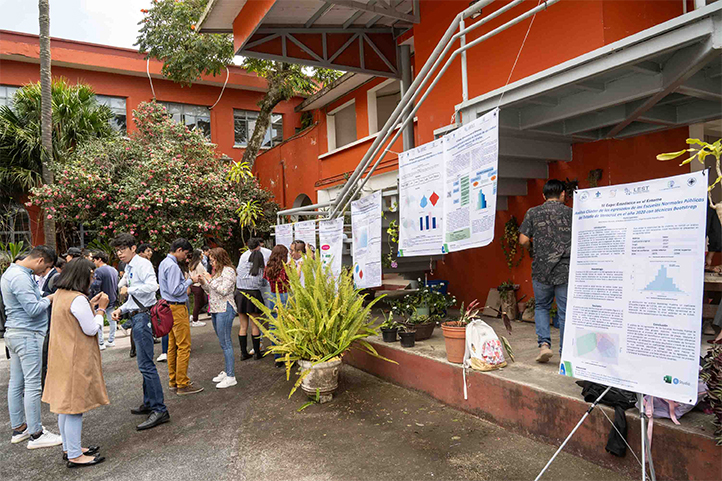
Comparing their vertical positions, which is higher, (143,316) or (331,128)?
(331,128)

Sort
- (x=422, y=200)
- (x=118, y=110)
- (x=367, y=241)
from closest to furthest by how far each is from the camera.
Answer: (x=422, y=200), (x=367, y=241), (x=118, y=110)

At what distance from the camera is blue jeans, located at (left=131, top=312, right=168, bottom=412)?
464 centimetres

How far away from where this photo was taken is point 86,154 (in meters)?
11.8

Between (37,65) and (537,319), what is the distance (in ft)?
54.2

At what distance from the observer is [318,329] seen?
5125mm

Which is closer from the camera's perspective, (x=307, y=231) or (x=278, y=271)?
(x=278, y=271)

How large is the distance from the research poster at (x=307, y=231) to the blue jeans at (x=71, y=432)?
474 cm

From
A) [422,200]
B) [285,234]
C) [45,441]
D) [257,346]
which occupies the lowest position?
[45,441]

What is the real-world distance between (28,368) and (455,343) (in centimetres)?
403

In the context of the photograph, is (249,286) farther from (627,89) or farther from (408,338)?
(627,89)

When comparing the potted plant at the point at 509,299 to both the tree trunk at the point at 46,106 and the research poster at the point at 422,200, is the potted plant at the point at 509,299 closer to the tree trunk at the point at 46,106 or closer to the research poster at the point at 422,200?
the research poster at the point at 422,200

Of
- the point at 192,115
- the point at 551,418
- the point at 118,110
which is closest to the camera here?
the point at 551,418

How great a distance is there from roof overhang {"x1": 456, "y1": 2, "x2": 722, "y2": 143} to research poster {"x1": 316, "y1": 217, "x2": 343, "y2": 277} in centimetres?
290

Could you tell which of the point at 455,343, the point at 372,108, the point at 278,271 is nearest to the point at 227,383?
the point at 278,271
